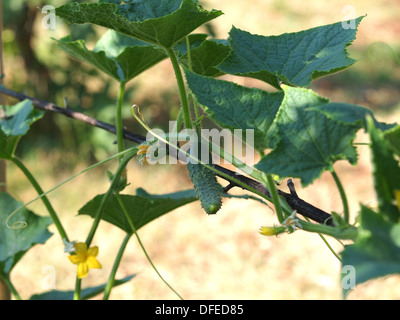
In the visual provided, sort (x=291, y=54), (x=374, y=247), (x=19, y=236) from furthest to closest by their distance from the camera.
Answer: (x=19, y=236) < (x=291, y=54) < (x=374, y=247)

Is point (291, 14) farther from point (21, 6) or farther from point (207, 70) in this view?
point (207, 70)

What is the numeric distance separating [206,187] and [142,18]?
190 mm

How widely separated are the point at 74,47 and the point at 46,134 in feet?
7.63

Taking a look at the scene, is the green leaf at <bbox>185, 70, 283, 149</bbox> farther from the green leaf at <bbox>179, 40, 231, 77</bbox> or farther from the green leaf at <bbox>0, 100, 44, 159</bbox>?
the green leaf at <bbox>0, 100, 44, 159</bbox>

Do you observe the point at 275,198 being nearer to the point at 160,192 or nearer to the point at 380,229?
the point at 380,229

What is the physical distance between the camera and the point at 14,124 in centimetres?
82

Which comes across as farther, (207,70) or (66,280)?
(66,280)

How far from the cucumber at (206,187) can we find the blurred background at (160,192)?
162cm

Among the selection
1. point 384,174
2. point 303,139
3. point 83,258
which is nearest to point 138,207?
point 83,258

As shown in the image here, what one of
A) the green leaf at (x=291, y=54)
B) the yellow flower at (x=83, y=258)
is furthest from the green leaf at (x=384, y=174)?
the yellow flower at (x=83, y=258)

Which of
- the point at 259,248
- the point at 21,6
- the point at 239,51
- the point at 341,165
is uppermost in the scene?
the point at 21,6

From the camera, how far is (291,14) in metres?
4.54

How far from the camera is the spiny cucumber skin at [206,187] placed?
53 cm

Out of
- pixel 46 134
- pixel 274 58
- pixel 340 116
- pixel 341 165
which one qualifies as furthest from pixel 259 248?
pixel 340 116
